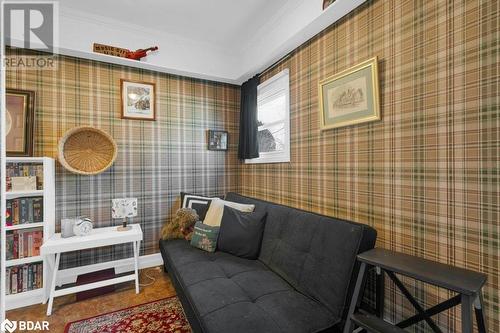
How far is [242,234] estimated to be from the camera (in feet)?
6.93

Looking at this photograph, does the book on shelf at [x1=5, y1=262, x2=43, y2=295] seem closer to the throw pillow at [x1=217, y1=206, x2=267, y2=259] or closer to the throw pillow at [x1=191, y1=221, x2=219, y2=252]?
the throw pillow at [x1=191, y1=221, x2=219, y2=252]

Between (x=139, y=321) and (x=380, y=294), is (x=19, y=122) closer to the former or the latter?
(x=139, y=321)

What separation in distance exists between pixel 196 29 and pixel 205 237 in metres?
2.30

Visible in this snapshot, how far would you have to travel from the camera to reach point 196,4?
223cm

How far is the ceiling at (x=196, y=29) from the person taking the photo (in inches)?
84.4

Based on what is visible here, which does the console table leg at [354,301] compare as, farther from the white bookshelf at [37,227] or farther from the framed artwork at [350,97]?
the white bookshelf at [37,227]

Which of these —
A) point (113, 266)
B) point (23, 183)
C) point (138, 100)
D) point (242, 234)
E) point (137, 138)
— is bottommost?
point (113, 266)

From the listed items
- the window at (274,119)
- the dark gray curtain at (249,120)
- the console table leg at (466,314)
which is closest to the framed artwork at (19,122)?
the dark gray curtain at (249,120)

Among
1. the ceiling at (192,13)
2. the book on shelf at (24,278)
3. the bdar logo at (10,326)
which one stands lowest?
the bdar logo at (10,326)

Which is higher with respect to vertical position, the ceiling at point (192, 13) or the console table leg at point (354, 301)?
the ceiling at point (192, 13)

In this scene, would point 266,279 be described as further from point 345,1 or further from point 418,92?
point 345,1

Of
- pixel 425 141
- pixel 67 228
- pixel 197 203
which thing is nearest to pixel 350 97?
pixel 425 141

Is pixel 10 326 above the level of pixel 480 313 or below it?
below

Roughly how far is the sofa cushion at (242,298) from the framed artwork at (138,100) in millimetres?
1743
